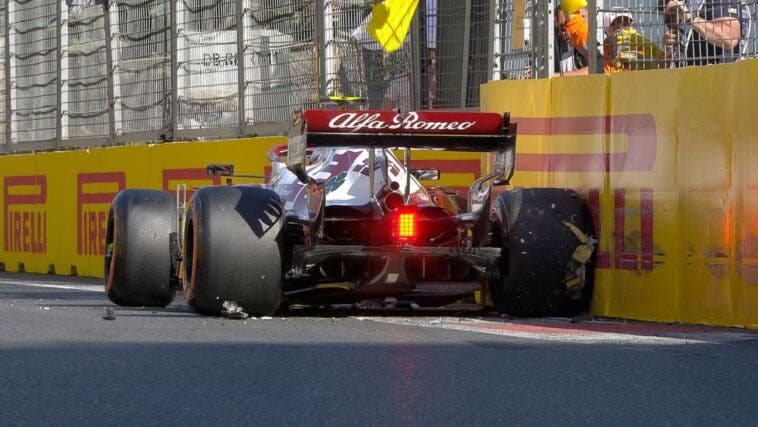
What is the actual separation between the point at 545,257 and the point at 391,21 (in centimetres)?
459

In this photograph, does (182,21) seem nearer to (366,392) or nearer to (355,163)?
(355,163)

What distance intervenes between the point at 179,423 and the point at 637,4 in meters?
7.13

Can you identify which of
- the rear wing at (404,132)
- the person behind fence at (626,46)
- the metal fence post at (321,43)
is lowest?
the rear wing at (404,132)

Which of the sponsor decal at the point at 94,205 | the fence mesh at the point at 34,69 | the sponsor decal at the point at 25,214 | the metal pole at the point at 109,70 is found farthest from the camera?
the fence mesh at the point at 34,69

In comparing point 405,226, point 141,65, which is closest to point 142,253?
point 405,226

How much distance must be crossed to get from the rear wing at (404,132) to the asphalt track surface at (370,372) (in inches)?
44.4

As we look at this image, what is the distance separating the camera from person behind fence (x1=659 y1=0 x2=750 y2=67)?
11.6 meters

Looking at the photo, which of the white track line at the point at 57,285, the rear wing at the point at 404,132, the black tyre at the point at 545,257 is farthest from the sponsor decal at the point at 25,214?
the black tyre at the point at 545,257

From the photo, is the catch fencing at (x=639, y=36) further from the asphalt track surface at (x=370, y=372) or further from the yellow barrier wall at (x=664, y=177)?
the asphalt track surface at (x=370, y=372)

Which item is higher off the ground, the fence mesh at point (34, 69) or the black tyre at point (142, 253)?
the fence mesh at point (34, 69)

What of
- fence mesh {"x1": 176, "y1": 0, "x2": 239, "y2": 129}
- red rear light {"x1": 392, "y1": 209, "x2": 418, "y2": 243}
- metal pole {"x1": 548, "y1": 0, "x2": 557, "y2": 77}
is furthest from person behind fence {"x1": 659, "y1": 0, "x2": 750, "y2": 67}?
fence mesh {"x1": 176, "y1": 0, "x2": 239, "y2": 129}

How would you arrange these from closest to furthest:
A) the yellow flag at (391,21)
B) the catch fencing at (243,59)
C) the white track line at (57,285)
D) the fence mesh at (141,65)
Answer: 1. the catch fencing at (243,59)
2. the yellow flag at (391,21)
3. the white track line at (57,285)
4. the fence mesh at (141,65)

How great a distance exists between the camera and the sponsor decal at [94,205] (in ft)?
58.9

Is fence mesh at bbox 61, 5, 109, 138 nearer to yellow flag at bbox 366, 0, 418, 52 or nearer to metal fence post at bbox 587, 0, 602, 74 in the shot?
yellow flag at bbox 366, 0, 418, 52
